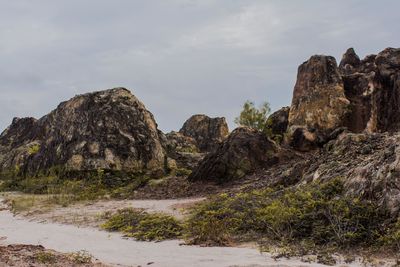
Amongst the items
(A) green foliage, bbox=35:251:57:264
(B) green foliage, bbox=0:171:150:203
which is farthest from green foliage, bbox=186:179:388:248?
(B) green foliage, bbox=0:171:150:203

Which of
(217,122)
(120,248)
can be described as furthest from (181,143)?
(120,248)

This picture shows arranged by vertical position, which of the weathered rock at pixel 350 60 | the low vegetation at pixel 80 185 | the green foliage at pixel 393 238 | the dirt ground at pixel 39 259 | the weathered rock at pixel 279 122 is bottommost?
the green foliage at pixel 393 238

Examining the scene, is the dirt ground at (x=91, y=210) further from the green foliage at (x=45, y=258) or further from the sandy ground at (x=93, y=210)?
the green foliage at (x=45, y=258)

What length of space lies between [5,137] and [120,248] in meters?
60.2

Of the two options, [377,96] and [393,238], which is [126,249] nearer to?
[393,238]

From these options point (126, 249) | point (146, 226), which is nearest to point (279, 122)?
point (146, 226)

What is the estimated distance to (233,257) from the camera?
10.6 m

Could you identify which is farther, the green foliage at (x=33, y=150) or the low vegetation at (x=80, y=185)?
the green foliage at (x=33, y=150)

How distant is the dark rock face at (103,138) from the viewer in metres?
36.2

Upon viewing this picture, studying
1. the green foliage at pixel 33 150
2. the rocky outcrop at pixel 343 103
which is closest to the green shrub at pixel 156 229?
the rocky outcrop at pixel 343 103

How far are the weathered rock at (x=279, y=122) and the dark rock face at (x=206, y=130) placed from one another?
1047 inches

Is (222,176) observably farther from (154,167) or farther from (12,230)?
(12,230)

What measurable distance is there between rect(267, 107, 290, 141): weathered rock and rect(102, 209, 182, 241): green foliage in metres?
26.0

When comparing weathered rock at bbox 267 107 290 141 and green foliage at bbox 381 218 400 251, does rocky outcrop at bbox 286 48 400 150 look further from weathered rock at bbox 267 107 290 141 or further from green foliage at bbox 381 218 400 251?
green foliage at bbox 381 218 400 251
